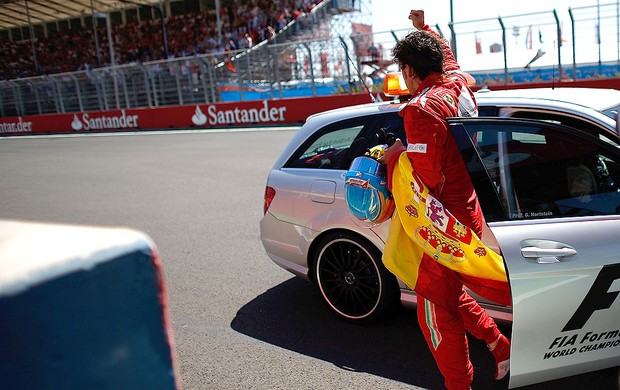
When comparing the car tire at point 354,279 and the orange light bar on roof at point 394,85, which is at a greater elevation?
the orange light bar on roof at point 394,85

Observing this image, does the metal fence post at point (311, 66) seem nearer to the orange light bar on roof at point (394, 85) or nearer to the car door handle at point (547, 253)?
the orange light bar on roof at point (394, 85)

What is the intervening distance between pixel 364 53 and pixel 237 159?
28.8 feet

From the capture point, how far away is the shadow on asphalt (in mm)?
3203

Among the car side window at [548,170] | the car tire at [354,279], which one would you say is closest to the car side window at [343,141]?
the car tire at [354,279]

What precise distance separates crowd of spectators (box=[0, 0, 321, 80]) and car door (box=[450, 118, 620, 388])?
2545 centimetres

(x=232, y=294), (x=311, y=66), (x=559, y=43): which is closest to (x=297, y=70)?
(x=311, y=66)

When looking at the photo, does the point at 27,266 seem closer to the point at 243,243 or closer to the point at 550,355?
the point at 550,355

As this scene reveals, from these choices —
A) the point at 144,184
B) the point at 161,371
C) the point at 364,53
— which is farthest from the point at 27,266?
the point at 364,53

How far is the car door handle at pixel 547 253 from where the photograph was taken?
106 inches

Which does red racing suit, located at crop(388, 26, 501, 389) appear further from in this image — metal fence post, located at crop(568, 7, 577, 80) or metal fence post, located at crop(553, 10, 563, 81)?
metal fence post, located at crop(568, 7, 577, 80)

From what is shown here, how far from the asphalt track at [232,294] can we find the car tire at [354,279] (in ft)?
0.44

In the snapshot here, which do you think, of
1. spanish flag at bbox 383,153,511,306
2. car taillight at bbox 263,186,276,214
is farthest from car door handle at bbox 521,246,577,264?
car taillight at bbox 263,186,276,214

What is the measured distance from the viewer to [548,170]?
3088mm

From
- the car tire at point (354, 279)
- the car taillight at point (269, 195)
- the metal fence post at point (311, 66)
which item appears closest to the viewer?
the car tire at point (354, 279)
